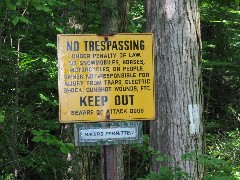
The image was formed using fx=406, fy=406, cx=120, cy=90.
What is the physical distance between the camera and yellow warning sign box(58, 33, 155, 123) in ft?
9.59

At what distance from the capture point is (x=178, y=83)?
169 inches

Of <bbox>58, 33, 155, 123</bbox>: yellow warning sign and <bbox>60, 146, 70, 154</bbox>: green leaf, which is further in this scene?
<bbox>60, 146, 70, 154</bbox>: green leaf

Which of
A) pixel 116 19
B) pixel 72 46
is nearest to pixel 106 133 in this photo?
pixel 72 46

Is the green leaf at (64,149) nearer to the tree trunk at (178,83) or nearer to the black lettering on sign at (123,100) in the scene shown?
the tree trunk at (178,83)

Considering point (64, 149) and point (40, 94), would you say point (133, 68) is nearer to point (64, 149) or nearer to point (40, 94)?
point (64, 149)

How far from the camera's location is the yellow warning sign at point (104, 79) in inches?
115

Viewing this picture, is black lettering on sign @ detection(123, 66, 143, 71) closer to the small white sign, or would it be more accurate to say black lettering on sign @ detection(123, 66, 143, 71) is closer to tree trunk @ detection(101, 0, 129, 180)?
the small white sign

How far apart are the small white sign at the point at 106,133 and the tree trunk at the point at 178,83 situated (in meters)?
1.43

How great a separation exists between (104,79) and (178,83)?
5.07 ft

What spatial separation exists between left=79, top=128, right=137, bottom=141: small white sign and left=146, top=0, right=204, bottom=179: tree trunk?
1.43 metres

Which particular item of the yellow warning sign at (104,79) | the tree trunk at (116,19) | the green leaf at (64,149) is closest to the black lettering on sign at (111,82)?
the yellow warning sign at (104,79)

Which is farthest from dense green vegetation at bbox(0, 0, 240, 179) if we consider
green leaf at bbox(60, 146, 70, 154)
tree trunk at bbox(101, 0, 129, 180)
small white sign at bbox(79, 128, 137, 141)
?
small white sign at bbox(79, 128, 137, 141)

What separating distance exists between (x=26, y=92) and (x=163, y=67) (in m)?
3.01

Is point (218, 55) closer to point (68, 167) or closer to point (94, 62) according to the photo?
point (68, 167)
